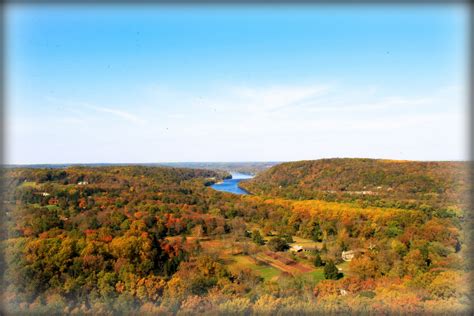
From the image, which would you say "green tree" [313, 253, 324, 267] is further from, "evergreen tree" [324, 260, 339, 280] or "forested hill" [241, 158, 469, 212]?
"forested hill" [241, 158, 469, 212]

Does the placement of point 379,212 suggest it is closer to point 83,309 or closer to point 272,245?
point 272,245

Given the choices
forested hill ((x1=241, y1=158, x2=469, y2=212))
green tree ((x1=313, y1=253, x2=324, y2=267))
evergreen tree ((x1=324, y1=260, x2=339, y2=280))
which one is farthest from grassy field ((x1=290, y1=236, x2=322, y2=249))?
forested hill ((x1=241, y1=158, x2=469, y2=212))

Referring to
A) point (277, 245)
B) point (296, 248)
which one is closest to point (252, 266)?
point (277, 245)

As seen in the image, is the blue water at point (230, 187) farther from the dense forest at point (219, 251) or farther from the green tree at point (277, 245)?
the green tree at point (277, 245)

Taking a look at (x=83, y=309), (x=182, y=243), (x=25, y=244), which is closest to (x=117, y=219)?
(x=182, y=243)

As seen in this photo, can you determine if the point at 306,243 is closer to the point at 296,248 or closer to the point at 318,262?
the point at 296,248

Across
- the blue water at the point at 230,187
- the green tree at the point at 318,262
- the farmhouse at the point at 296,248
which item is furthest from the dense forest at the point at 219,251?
the blue water at the point at 230,187
